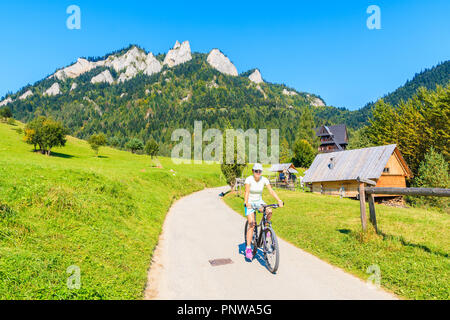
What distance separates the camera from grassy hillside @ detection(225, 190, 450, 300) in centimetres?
586

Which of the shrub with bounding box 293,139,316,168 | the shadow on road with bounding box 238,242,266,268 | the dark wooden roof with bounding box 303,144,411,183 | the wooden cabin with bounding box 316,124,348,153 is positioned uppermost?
the wooden cabin with bounding box 316,124,348,153

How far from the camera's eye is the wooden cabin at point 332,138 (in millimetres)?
94525

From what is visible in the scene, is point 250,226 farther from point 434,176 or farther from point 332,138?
point 332,138

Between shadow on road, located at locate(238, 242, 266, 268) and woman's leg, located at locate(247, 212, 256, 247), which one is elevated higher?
woman's leg, located at locate(247, 212, 256, 247)

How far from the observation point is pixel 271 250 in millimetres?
7016

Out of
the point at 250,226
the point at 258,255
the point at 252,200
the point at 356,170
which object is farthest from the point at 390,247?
the point at 356,170

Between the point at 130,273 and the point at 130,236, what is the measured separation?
10.5ft

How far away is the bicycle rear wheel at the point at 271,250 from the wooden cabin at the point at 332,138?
95.3 m

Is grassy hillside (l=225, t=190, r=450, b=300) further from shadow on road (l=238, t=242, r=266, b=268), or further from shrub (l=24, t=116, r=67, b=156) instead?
shrub (l=24, t=116, r=67, b=156)

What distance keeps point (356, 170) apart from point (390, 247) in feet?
95.9

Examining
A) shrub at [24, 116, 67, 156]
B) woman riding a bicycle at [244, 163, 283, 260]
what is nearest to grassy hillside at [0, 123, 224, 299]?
woman riding a bicycle at [244, 163, 283, 260]

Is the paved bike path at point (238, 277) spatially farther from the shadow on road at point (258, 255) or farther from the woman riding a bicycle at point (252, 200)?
the woman riding a bicycle at point (252, 200)

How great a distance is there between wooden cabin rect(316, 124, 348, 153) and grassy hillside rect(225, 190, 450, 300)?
88.9 metres
